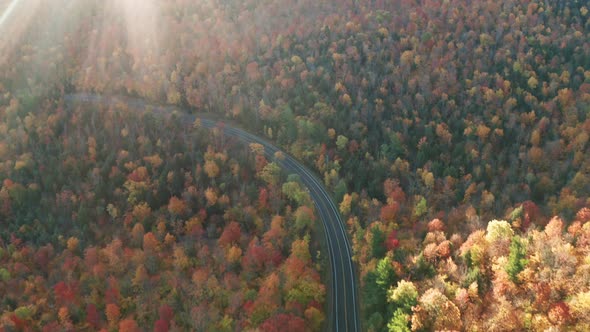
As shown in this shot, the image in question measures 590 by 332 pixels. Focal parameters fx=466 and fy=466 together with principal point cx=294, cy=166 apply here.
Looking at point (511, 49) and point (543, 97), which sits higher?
point (511, 49)

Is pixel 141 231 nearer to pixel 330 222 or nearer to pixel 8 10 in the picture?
pixel 330 222

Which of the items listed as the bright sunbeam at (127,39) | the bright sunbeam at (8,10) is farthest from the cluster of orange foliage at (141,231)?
the bright sunbeam at (8,10)

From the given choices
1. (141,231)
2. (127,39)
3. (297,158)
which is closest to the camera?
(141,231)

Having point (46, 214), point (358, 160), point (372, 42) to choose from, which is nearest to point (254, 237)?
point (358, 160)

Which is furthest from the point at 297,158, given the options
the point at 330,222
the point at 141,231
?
the point at 141,231

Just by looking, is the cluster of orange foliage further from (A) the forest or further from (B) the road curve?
(B) the road curve

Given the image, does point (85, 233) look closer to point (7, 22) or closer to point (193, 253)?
point (193, 253)

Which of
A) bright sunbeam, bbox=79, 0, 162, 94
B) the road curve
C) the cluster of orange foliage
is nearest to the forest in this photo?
the cluster of orange foliage
